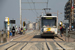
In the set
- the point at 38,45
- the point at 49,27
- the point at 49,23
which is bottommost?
the point at 38,45

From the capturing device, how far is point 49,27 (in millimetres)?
21953

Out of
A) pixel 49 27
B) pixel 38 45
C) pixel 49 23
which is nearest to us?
pixel 38 45

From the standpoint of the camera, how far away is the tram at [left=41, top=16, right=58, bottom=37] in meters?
21.9

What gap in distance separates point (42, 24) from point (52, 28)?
1391 mm

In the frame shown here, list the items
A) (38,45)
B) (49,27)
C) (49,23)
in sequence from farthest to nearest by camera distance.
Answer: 1. (49,23)
2. (49,27)
3. (38,45)

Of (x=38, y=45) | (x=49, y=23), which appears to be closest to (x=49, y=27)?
(x=49, y=23)

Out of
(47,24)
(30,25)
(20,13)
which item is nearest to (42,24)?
(47,24)

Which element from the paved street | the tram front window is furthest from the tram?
the paved street

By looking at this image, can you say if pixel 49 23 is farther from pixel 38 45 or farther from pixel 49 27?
pixel 38 45

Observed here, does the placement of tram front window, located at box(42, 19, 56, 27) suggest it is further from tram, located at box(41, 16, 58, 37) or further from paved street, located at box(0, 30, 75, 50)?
paved street, located at box(0, 30, 75, 50)

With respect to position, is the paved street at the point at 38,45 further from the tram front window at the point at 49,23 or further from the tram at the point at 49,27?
the tram front window at the point at 49,23

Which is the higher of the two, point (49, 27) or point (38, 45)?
point (49, 27)

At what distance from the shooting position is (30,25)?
138m

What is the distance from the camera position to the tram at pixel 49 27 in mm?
21875
